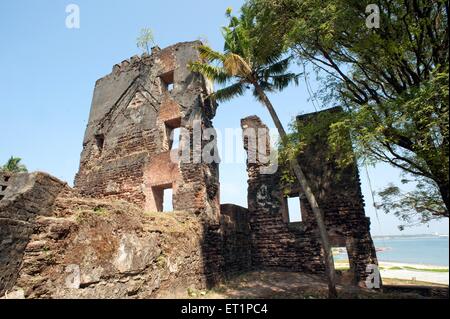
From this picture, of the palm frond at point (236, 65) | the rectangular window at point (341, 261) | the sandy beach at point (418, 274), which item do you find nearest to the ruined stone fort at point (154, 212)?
the palm frond at point (236, 65)

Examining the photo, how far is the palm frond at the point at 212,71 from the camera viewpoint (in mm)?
10641

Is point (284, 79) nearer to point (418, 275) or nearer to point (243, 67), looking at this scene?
point (243, 67)

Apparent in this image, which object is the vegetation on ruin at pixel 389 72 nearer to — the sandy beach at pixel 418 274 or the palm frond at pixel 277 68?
the palm frond at pixel 277 68

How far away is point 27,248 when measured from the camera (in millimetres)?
4402

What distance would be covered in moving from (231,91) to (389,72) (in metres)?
5.50

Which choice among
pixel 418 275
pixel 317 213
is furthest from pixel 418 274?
pixel 317 213

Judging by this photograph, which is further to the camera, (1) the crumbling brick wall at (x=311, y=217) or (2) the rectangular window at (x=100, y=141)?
(2) the rectangular window at (x=100, y=141)

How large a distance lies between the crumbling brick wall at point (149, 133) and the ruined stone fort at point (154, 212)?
0.05m

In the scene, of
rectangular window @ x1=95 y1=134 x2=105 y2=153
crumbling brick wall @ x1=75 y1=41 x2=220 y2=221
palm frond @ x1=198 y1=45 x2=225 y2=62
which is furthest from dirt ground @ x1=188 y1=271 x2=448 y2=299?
rectangular window @ x1=95 y1=134 x2=105 y2=153

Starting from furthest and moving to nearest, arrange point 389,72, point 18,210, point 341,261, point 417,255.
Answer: point 417,255
point 341,261
point 389,72
point 18,210

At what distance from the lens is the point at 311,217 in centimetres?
1096
